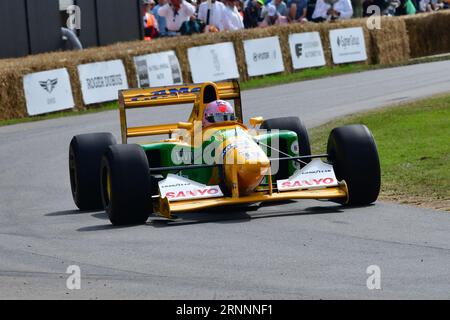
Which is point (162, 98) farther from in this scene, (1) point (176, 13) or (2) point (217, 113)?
(1) point (176, 13)

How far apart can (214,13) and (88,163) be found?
1726 cm

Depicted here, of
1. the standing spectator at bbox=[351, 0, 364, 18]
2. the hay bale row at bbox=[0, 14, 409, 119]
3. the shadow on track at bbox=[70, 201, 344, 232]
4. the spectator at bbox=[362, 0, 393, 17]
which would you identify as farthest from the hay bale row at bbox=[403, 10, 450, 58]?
the shadow on track at bbox=[70, 201, 344, 232]

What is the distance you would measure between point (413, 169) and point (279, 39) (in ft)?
48.7

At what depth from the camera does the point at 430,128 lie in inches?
704

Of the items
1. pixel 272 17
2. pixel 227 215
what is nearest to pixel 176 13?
pixel 272 17

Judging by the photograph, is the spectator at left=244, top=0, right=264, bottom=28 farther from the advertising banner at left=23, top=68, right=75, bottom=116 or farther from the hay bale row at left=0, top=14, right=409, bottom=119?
the advertising banner at left=23, top=68, right=75, bottom=116

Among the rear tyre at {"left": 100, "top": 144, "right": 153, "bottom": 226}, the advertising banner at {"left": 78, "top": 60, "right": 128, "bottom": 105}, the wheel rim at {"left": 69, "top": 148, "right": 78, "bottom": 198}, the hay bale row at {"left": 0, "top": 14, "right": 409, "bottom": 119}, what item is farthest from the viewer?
the advertising banner at {"left": 78, "top": 60, "right": 128, "bottom": 105}

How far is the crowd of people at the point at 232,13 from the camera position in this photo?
2869cm

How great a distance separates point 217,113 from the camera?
40.0 ft

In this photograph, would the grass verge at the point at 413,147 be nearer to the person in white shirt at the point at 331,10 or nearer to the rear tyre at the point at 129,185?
the rear tyre at the point at 129,185

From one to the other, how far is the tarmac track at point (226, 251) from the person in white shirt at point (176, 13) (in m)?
13.6

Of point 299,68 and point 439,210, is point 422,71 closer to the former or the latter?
point 299,68

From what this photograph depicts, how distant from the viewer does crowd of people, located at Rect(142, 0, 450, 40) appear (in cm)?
2869
